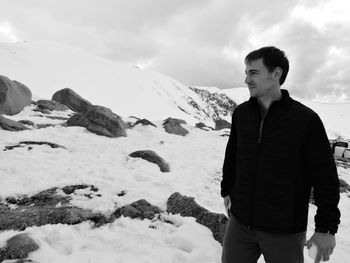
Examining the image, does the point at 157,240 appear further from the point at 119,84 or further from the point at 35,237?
the point at 119,84

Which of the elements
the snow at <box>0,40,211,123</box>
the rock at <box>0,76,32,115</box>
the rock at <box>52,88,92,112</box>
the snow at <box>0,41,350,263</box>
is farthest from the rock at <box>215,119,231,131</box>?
the snow at <box>0,40,211,123</box>

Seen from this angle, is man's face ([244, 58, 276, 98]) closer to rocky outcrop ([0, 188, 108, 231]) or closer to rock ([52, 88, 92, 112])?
rocky outcrop ([0, 188, 108, 231])

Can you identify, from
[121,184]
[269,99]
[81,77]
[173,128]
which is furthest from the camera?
[81,77]

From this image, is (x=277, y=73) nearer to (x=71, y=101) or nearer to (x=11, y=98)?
(x=11, y=98)

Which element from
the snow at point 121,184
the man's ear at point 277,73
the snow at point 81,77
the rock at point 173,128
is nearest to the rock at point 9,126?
the snow at point 121,184

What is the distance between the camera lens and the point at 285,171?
2977mm

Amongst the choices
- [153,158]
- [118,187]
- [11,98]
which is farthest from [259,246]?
[11,98]

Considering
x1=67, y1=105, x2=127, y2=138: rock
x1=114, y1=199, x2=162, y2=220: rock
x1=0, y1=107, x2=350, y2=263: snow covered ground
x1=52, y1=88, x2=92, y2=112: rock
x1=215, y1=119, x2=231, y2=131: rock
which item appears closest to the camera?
x1=0, y1=107, x2=350, y2=263: snow covered ground

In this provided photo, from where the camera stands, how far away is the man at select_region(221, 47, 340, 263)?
285cm

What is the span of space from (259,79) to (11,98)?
17.9m

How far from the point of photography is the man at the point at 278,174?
2846mm

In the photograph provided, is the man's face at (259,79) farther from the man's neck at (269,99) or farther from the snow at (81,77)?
the snow at (81,77)

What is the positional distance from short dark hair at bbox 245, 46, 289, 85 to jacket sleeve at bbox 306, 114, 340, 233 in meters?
0.60

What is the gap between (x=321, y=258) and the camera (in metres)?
2.88
